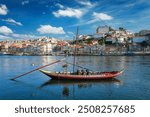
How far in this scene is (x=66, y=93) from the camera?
14469mm

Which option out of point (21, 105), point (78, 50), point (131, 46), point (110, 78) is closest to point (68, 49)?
point (78, 50)

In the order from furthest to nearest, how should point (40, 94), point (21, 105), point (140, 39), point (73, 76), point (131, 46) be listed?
point (140, 39)
point (131, 46)
point (73, 76)
point (40, 94)
point (21, 105)

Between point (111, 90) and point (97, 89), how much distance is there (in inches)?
31.9

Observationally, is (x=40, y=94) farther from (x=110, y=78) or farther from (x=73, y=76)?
(x=110, y=78)

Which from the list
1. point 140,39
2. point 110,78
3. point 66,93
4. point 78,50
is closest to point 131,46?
point 140,39

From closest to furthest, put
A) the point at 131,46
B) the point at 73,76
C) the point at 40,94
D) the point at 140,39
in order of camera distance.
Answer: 1. the point at 40,94
2. the point at 73,76
3. the point at 131,46
4. the point at 140,39

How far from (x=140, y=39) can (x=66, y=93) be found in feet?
265

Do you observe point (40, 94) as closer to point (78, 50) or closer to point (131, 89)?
point (131, 89)

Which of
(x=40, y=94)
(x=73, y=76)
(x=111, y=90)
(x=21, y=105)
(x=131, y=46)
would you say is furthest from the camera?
(x=131, y=46)

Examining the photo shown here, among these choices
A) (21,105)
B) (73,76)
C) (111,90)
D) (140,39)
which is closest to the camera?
(21,105)

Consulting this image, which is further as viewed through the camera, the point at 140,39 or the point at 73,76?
the point at 140,39

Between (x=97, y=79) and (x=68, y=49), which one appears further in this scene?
(x=68, y=49)

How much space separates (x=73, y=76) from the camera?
59.8 ft

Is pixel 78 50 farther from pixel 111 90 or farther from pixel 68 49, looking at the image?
pixel 111 90
